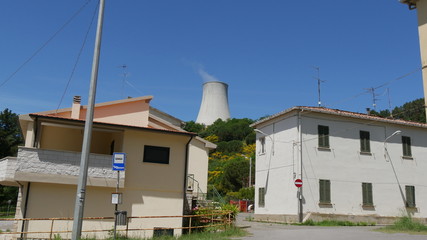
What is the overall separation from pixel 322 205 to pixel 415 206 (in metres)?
7.82

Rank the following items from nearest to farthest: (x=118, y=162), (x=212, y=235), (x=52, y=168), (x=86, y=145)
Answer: (x=86, y=145), (x=118, y=162), (x=212, y=235), (x=52, y=168)

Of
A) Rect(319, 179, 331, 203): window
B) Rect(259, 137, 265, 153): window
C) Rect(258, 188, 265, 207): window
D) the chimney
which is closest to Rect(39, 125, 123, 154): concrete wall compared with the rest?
the chimney

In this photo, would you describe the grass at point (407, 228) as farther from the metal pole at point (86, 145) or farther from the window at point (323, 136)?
the metal pole at point (86, 145)

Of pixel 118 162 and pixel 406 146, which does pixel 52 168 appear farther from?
pixel 406 146

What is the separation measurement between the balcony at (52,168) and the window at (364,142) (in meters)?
17.1

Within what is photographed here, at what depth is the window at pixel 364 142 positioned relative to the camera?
27.8 m

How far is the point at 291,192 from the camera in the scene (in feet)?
85.3

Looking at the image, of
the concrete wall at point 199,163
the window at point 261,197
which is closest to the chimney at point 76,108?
the concrete wall at point 199,163

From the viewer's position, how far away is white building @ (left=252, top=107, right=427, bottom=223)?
2596 cm

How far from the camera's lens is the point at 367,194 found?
27.1 m

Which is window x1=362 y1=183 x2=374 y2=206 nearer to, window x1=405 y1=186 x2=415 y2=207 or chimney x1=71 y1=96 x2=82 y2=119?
window x1=405 y1=186 x2=415 y2=207

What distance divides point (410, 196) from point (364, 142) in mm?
5198

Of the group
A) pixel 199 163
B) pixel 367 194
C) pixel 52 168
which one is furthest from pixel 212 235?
pixel 367 194

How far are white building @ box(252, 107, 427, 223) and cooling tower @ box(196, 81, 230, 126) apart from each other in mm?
83254
